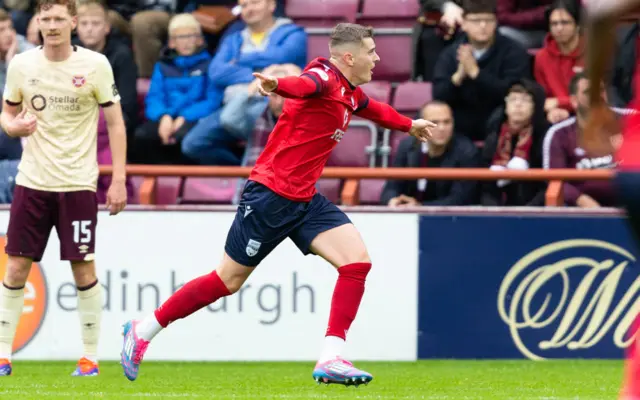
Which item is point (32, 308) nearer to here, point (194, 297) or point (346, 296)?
point (194, 297)

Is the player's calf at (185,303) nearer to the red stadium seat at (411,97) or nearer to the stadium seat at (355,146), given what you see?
the stadium seat at (355,146)

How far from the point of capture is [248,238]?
7.44 meters

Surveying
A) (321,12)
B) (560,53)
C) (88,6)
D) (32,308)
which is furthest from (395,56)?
(32,308)

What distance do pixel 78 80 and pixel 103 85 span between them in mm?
144

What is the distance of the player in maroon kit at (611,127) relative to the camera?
3.72m

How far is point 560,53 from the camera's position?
11469 mm

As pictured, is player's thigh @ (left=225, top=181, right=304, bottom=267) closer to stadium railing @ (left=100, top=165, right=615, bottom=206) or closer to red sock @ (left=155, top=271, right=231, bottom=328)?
red sock @ (left=155, top=271, right=231, bottom=328)

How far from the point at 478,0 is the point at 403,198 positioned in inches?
83.8

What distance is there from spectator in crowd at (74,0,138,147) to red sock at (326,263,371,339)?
4724 mm

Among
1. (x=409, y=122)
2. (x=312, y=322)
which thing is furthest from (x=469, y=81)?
(x=409, y=122)

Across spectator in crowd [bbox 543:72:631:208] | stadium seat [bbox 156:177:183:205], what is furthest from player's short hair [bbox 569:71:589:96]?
stadium seat [bbox 156:177:183:205]

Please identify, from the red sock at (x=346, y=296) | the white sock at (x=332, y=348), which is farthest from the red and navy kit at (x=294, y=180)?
the white sock at (x=332, y=348)

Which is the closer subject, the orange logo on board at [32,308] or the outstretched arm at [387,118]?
the outstretched arm at [387,118]

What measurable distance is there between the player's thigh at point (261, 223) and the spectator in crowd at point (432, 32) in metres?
5.00
